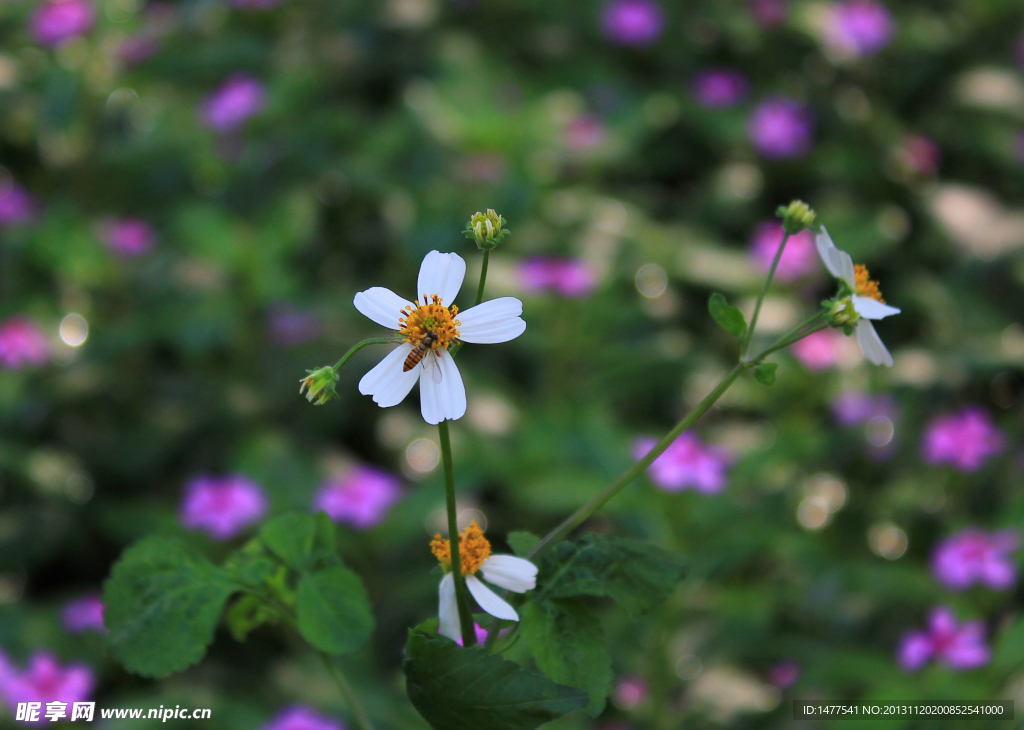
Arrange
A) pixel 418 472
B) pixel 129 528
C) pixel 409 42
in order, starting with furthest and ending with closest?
pixel 409 42 < pixel 418 472 < pixel 129 528

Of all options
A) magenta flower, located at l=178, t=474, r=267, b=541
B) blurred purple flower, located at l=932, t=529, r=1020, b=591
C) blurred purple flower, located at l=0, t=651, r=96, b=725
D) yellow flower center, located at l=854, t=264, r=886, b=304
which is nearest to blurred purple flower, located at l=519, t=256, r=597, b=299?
magenta flower, located at l=178, t=474, r=267, b=541

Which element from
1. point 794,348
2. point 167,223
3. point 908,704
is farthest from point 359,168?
point 908,704

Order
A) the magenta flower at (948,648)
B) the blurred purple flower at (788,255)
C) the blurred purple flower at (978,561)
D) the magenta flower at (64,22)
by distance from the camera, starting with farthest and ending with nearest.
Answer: the magenta flower at (64,22)
the blurred purple flower at (788,255)
the blurred purple flower at (978,561)
the magenta flower at (948,648)

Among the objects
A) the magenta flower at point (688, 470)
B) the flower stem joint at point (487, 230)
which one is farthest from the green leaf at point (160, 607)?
the magenta flower at point (688, 470)

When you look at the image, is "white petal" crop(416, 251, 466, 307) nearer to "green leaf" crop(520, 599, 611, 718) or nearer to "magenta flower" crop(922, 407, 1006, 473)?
"green leaf" crop(520, 599, 611, 718)

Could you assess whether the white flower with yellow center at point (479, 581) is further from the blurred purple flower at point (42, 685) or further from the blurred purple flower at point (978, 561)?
the blurred purple flower at point (978, 561)

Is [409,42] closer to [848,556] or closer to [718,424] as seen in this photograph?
[718,424]
